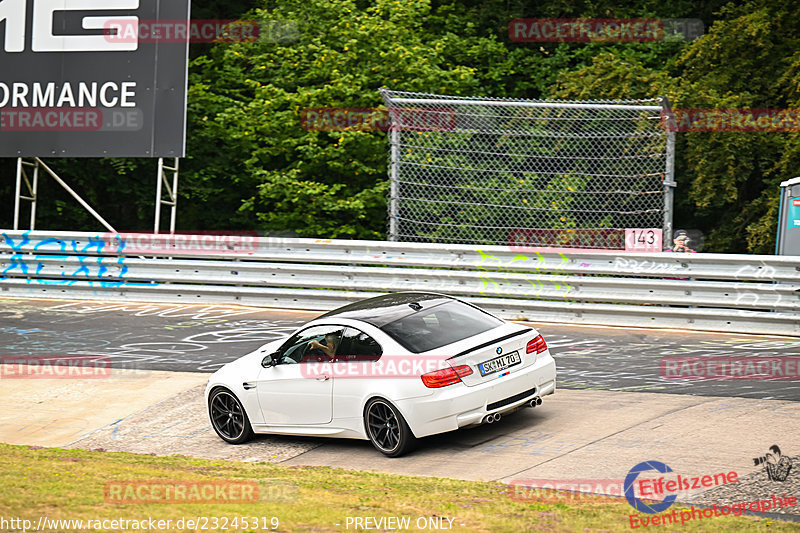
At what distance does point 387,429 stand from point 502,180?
7512mm

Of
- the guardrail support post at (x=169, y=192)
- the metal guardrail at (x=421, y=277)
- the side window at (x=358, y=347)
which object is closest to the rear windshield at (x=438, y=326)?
the side window at (x=358, y=347)

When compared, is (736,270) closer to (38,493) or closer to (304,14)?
(38,493)

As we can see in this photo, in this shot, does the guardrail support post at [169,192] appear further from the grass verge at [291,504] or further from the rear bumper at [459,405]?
the grass verge at [291,504]

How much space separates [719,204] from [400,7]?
7.93 meters

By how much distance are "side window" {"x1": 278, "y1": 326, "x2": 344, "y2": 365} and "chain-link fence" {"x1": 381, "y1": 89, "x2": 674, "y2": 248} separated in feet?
18.9

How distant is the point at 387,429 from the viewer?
9234mm

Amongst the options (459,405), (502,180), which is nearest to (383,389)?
(459,405)

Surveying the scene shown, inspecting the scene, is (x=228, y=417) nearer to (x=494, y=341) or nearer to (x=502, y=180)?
(x=494, y=341)

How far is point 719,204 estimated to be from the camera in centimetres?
2036

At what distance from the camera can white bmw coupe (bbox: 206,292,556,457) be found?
29.6 feet

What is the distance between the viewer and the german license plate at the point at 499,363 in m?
9.21

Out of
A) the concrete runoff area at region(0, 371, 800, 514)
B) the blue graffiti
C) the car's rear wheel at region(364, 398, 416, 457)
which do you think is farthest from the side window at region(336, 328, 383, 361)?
the blue graffiti

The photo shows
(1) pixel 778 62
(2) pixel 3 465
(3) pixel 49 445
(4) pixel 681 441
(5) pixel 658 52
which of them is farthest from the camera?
(5) pixel 658 52

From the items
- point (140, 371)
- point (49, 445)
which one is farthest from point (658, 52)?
point (49, 445)
